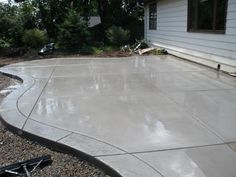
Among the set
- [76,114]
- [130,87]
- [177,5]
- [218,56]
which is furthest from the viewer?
[177,5]

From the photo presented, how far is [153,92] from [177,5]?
21.2 feet

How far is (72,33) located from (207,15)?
22.5 ft

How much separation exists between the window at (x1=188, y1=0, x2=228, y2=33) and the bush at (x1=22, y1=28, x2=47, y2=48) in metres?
7.79

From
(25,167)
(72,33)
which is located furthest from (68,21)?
(25,167)

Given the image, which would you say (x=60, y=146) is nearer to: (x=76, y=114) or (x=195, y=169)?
(x=76, y=114)

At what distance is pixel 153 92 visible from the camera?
580 cm

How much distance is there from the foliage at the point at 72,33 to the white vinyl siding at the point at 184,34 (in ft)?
11.4

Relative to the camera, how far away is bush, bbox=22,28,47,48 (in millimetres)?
14711

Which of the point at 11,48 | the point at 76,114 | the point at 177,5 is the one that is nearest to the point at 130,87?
the point at 76,114

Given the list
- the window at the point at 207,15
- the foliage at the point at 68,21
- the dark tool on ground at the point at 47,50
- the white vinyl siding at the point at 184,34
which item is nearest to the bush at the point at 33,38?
the foliage at the point at 68,21

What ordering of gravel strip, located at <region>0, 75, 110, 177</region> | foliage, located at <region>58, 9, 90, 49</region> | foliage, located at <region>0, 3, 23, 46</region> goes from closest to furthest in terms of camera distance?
gravel strip, located at <region>0, 75, 110, 177</region> < foliage, located at <region>58, 9, 90, 49</region> < foliage, located at <region>0, 3, 23, 46</region>

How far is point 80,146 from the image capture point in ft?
11.1

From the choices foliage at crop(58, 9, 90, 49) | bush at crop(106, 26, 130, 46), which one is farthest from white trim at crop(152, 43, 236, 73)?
foliage at crop(58, 9, 90, 49)

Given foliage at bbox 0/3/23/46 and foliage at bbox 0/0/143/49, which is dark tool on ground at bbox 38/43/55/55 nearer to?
foliage at bbox 0/0/143/49
